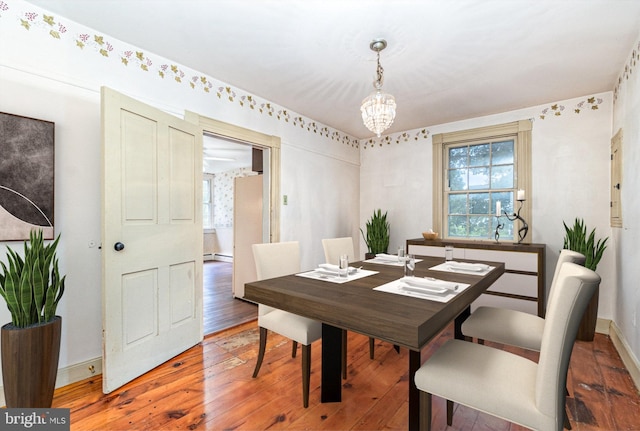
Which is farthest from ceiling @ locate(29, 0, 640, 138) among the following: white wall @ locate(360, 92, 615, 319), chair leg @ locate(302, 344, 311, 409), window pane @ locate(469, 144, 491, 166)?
chair leg @ locate(302, 344, 311, 409)

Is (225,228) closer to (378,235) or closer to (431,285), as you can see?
(378,235)

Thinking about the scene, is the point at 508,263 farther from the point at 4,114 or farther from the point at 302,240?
the point at 4,114

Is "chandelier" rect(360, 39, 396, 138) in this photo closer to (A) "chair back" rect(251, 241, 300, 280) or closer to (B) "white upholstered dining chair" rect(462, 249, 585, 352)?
(A) "chair back" rect(251, 241, 300, 280)

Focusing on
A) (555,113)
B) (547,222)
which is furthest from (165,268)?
(555,113)

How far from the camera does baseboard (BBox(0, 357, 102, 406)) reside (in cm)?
194

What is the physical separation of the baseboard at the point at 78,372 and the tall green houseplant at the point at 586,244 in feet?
13.7

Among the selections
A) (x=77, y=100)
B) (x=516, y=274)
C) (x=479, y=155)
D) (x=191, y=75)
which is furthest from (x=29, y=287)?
(x=479, y=155)

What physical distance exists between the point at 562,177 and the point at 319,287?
3245 millimetres

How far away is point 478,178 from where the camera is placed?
12.6 ft

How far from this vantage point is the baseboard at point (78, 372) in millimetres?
1936

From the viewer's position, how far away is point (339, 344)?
173cm

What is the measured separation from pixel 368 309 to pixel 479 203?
331 cm

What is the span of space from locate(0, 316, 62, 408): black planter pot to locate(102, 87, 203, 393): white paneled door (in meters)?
0.33

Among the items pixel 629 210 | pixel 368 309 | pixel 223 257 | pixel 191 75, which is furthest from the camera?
pixel 223 257
